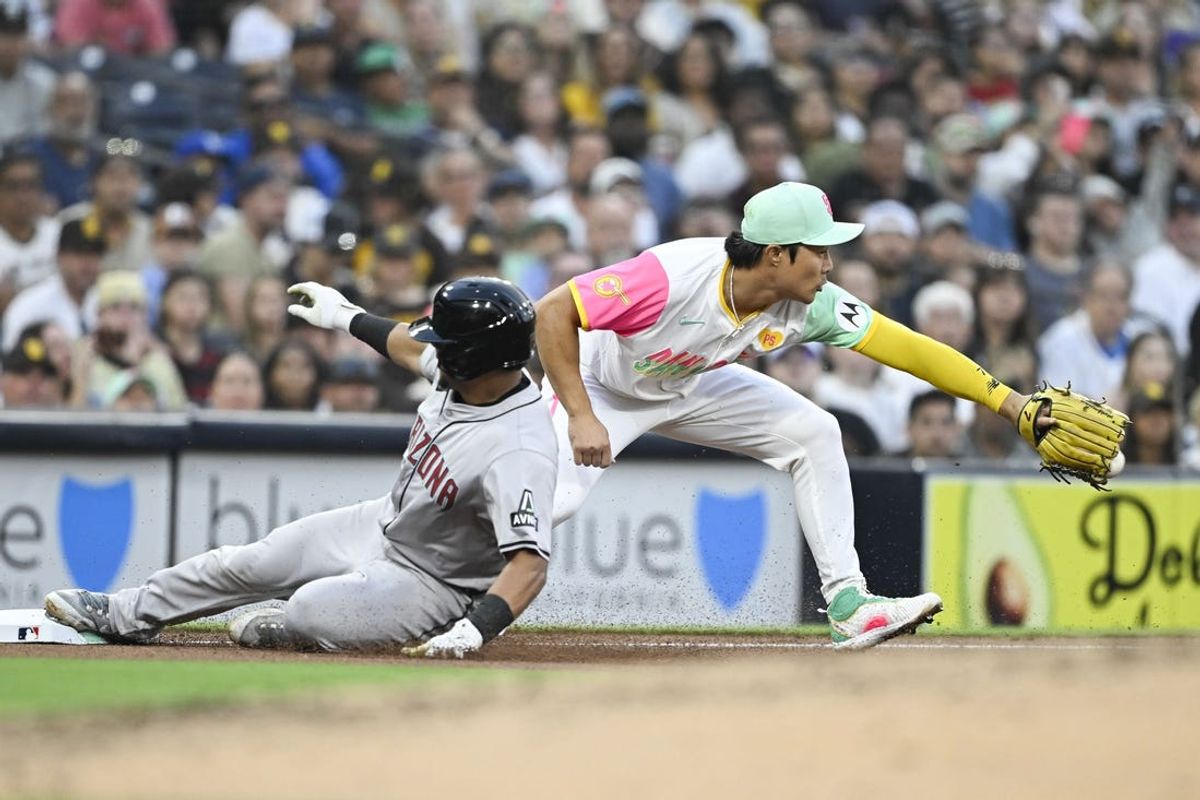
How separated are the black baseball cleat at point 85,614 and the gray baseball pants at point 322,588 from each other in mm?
37

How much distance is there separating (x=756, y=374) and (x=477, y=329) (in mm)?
1426

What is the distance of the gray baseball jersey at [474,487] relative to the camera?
19.9 ft

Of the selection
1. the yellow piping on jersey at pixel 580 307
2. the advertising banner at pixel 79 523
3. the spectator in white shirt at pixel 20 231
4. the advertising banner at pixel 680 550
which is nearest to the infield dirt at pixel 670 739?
the yellow piping on jersey at pixel 580 307

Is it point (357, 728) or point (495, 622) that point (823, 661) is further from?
point (357, 728)

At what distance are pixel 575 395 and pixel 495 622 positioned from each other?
3.04 feet

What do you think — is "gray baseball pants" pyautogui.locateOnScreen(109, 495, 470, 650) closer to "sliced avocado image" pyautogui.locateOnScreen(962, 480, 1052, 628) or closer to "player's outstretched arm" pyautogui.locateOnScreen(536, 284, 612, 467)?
"player's outstretched arm" pyautogui.locateOnScreen(536, 284, 612, 467)

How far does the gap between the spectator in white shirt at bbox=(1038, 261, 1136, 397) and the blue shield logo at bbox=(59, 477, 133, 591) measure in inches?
224

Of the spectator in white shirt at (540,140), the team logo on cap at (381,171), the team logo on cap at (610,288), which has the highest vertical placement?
the spectator in white shirt at (540,140)

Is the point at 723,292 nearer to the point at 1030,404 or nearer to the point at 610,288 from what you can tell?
the point at 610,288

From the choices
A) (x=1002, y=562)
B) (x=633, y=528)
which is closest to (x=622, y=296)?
(x=633, y=528)

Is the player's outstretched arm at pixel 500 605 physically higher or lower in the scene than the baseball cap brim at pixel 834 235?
lower

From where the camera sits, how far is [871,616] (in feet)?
22.0

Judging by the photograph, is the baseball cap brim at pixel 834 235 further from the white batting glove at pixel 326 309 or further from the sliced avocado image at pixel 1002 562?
the sliced avocado image at pixel 1002 562

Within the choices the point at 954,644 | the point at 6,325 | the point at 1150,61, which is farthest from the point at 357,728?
the point at 1150,61
